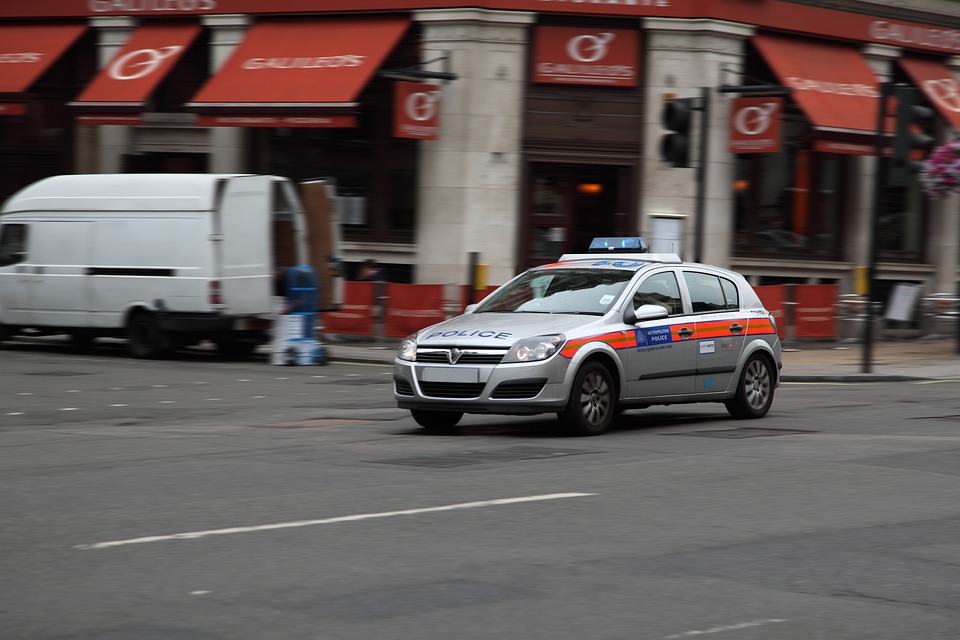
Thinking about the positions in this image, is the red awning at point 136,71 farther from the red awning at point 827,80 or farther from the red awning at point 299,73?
the red awning at point 827,80

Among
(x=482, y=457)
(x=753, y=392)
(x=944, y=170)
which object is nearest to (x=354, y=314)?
(x=944, y=170)

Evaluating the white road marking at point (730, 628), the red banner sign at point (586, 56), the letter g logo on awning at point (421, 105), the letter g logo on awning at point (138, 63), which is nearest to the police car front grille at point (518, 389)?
the white road marking at point (730, 628)

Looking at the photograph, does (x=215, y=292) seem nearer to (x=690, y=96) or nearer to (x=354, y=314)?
(x=354, y=314)

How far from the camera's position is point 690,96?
A: 26719 mm

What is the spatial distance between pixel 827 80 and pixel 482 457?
19.8 metres

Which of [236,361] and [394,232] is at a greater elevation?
[394,232]

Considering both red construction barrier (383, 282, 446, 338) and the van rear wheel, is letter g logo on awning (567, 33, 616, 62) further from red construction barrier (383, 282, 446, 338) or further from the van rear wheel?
the van rear wheel

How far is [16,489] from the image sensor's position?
8.75m

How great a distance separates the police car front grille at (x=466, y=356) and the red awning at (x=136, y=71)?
17844mm

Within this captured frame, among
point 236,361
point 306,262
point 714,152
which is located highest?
point 714,152

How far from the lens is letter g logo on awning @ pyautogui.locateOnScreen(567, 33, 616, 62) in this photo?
26.5m

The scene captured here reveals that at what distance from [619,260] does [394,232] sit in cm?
1453

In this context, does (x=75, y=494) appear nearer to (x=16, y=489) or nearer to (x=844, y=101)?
(x=16, y=489)

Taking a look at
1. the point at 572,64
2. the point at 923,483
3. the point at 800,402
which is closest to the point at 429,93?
the point at 572,64
